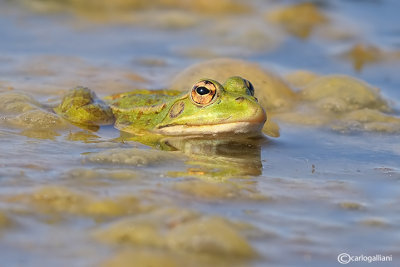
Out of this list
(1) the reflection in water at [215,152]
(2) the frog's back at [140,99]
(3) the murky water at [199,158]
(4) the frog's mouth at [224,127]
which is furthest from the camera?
(2) the frog's back at [140,99]

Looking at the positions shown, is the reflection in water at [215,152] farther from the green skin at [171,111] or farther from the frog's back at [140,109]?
the frog's back at [140,109]

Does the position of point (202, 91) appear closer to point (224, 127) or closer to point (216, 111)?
point (216, 111)

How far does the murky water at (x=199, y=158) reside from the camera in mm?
3439

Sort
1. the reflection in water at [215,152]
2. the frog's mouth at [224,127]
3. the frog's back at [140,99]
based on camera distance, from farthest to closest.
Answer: the frog's back at [140,99]
the frog's mouth at [224,127]
the reflection in water at [215,152]

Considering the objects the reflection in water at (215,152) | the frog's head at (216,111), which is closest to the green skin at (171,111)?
the frog's head at (216,111)

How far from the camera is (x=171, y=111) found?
5980mm

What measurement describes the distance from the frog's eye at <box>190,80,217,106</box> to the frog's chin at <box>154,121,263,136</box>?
22cm

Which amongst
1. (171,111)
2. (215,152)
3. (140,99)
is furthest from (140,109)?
(215,152)


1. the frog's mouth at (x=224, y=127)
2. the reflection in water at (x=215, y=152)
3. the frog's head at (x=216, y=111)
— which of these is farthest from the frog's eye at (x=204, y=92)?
the reflection in water at (x=215, y=152)

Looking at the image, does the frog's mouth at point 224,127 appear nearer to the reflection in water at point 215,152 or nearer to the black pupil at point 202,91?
the reflection in water at point 215,152

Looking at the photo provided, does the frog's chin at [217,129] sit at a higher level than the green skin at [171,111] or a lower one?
lower

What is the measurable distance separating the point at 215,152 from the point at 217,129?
274mm

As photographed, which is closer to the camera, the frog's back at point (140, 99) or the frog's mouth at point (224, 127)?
the frog's mouth at point (224, 127)

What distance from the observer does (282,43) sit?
10.3 meters
